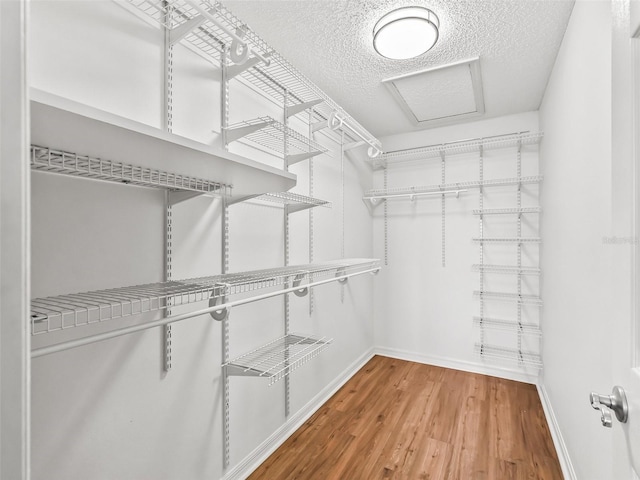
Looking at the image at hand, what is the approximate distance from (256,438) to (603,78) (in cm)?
226

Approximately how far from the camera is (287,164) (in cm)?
202

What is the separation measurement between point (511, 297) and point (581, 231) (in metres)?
1.57

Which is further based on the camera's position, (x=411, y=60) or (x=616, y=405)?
(x=411, y=60)

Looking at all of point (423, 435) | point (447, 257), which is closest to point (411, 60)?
point (447, 257)

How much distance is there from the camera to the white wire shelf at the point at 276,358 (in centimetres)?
155

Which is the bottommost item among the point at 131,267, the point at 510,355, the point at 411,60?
the point at 510,355

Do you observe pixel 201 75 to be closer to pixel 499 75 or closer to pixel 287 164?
pixel 287 164

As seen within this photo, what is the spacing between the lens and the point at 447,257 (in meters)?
3.12

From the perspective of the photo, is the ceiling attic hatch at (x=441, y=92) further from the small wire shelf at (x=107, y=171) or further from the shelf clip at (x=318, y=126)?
the small wire shelf at (x=107, y=171)

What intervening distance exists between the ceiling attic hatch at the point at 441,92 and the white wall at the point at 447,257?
0.35m

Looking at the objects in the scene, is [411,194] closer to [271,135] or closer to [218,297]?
[271,135]

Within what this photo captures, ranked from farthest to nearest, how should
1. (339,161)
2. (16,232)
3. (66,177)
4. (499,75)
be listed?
(339,161) < (499,75) < (66,177) < (16,232)

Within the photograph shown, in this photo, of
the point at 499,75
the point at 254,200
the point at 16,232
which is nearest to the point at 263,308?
the point at 254,200

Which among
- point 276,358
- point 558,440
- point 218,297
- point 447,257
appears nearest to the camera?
point 218,297
